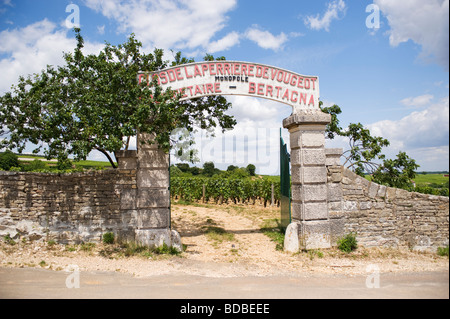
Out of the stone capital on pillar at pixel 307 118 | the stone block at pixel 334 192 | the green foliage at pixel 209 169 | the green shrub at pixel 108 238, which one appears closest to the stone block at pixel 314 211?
the stone block at pixel 334 192

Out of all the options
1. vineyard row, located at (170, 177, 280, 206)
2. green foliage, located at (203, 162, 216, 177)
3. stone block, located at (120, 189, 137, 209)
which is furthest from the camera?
green foliage, located at (203, 162, 216, 177)

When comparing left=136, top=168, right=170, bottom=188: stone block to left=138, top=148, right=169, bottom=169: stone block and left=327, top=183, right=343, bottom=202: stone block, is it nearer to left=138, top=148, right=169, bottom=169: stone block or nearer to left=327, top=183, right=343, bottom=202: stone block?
left=138, top=148, right=169, bottom=169: stone block

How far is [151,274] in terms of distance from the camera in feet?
19.0

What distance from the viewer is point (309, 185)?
7.26 m

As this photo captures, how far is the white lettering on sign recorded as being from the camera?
732 centimetres

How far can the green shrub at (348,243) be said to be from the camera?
707 centimetres

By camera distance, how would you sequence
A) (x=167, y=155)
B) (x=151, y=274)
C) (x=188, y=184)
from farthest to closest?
(x=188, y=184)
(x=167, y=155)
(x=151, y=274)

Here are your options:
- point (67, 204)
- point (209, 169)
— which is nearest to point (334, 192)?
point (67, 204)

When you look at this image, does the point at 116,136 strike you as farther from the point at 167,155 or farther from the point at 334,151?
the point at 334,151

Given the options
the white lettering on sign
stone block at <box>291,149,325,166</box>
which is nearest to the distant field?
stone block at <box>291,149,325,166</box>

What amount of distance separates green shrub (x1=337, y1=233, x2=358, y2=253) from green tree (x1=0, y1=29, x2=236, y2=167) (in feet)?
16.0
